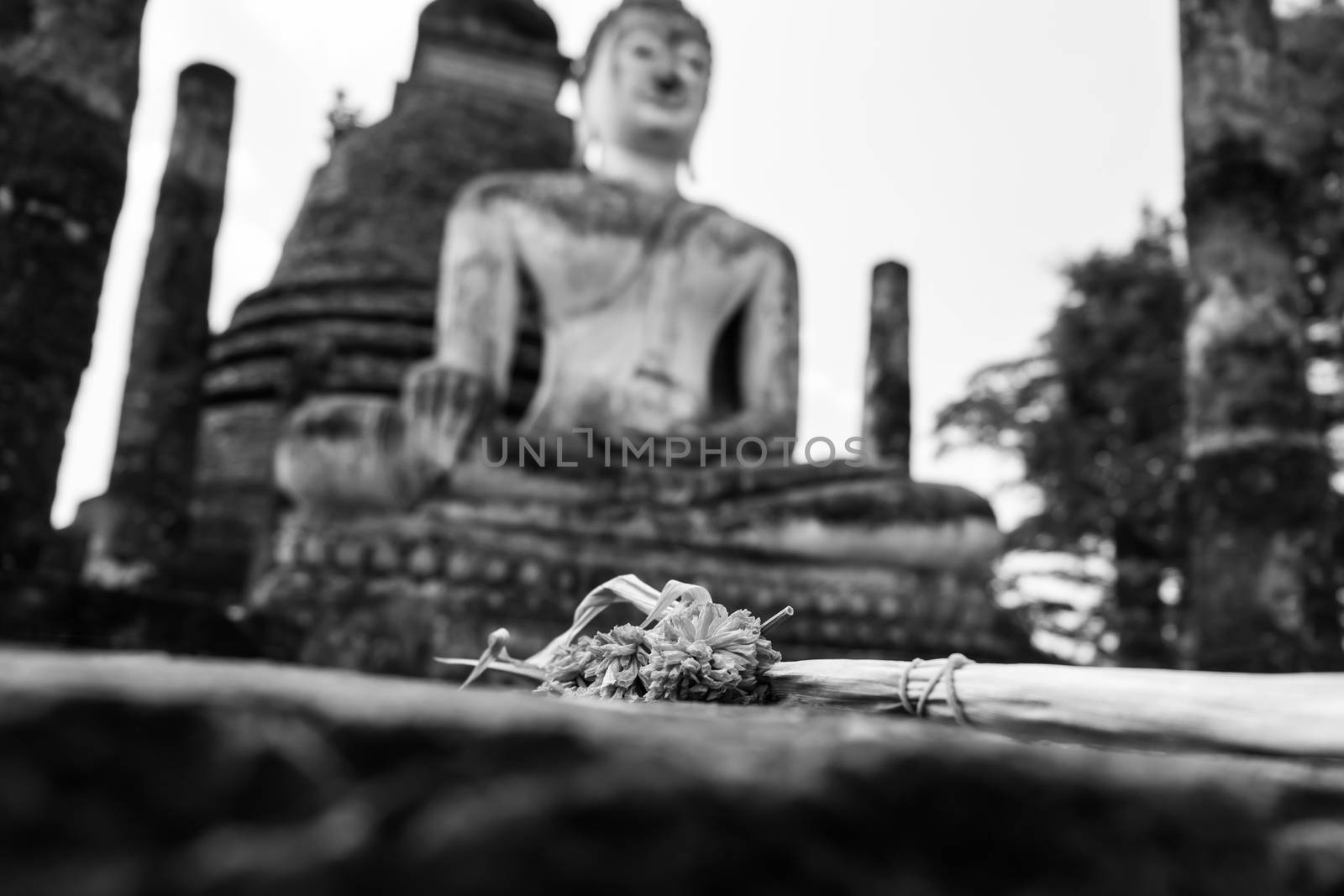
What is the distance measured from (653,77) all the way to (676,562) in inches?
83.6

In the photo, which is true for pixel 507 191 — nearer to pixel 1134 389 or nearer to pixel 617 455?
pixel 617 455

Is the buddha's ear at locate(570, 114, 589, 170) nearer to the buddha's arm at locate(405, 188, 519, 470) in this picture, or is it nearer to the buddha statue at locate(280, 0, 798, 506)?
the buddha statue at locate(280, 0, 798, 506)

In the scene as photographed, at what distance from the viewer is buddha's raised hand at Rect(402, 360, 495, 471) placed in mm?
3998

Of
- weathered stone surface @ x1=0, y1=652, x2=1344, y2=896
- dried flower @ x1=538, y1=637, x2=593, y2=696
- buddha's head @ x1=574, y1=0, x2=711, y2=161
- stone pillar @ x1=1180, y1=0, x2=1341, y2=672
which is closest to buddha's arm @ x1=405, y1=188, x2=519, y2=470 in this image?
buddha's head @ x1=574, y1=0, x2=711, y2=161

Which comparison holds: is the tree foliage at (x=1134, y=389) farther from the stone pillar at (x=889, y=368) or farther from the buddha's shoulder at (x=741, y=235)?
the buddha's shoulder at (x=741, y=235)

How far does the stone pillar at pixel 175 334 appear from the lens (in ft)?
19.4

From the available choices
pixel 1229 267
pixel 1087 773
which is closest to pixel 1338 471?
pixel 1229 267

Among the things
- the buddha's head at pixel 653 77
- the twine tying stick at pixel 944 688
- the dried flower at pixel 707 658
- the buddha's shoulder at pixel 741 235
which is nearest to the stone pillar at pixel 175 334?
the buddha's head at pixel 653 77

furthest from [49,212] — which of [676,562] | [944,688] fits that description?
[944,688]

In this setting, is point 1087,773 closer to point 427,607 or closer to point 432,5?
point 427,607

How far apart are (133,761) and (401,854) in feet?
0.24

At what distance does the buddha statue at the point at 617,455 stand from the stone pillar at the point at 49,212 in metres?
0.71

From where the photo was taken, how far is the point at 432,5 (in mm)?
8789

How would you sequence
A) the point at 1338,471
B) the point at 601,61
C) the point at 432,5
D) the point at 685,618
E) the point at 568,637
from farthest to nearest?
the point at 432,5
the point at 1338,471
the point at 601,61
the point at 568,637
the point at 685,618
